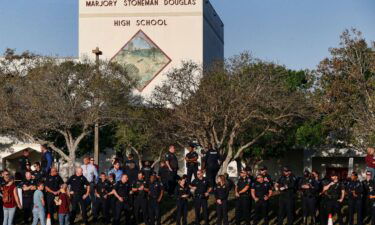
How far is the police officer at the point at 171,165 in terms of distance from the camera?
28.4 metres

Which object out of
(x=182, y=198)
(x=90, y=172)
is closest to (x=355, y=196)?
(x=182, y=198)

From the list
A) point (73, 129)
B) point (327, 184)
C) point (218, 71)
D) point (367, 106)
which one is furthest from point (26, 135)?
point (327, 184)

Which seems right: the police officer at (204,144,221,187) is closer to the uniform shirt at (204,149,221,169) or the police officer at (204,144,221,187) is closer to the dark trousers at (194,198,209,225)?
the uniform shirt at (204,149,221,169)

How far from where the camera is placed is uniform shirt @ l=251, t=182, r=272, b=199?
26.3 metres

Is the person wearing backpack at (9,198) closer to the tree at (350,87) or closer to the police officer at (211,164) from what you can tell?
the police officer at (211,164)

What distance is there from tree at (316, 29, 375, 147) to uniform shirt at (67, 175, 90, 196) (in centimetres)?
1573

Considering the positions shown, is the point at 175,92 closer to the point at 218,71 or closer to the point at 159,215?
the point at 218,71

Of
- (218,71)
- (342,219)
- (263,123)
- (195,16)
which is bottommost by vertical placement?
(342,219)

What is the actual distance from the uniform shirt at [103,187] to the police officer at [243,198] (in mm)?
4560

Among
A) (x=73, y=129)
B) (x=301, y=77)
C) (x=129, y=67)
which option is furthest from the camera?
(x=129, y=67)

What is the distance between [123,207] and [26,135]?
21996 mm

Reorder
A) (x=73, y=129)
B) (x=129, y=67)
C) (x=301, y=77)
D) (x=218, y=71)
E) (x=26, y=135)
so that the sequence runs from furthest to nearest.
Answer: (x=129, y=67)
(x=301, y=77)
(x=73, y=129)
(x=26, y=135)
(x=218, y=71)

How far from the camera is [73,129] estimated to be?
51031 millimetres

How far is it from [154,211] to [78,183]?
2.84 m
